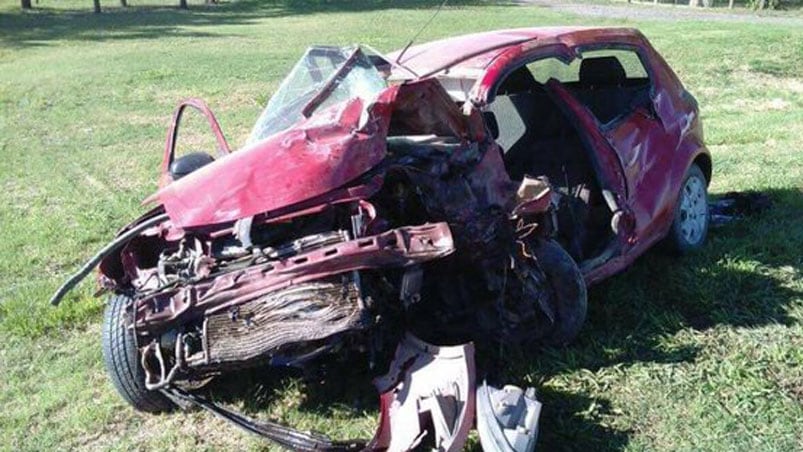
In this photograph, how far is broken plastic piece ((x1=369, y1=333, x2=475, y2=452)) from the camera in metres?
3.46

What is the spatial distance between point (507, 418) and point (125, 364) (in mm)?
1933

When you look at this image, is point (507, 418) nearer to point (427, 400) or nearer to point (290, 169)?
point (427, 400)

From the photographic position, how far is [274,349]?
3.52m

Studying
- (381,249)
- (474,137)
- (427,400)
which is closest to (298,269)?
(381,249)

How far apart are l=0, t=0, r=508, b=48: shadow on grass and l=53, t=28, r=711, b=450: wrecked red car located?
85.4 ft

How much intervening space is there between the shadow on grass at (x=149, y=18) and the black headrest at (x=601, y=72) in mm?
25208

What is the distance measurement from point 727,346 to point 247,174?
104 inches

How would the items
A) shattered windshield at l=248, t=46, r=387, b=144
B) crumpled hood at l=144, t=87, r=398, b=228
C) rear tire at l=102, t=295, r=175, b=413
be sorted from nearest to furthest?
crumpled hood at l=144, t=87, r=398, b=228 → rear tire at l=102, t=295, r=175, b=413 → shattered windshield at l=248, t=46, r=387, b=144

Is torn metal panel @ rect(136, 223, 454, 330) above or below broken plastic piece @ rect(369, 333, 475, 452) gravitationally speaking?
above

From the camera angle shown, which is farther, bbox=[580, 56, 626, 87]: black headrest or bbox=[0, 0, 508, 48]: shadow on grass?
bbox=[0, 0, 508, 48]: shadow on grass

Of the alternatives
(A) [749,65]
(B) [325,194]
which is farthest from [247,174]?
(A) [749,65]

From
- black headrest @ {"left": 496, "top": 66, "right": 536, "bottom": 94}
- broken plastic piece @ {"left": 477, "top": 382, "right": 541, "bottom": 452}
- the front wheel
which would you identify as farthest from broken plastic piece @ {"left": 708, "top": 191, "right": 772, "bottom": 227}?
broken plastic piece @ {"left": 477, "top": 382, "right": 541, "bottom": 452}

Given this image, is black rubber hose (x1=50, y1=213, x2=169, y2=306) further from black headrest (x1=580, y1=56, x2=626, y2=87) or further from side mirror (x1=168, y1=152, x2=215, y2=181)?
black headrest (x1=580, y1=56, x2=626, y2=87)

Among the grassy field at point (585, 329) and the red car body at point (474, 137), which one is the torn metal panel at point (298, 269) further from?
the grassy field at point (585, 329)
